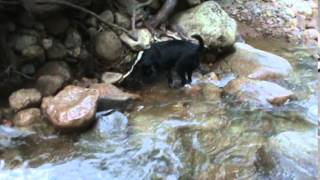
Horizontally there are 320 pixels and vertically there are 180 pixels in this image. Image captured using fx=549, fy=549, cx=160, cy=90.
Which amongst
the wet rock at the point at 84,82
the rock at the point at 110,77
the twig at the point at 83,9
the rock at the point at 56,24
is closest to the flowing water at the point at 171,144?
the rock at the point at 110,77

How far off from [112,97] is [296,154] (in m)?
2.44

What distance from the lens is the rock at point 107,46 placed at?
7.25 metres

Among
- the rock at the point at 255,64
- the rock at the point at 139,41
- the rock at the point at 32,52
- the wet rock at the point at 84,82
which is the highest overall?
the rock at the point at 32,52

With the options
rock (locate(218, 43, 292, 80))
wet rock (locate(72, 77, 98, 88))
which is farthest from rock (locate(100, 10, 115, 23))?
rock (locate(218, 43, 292, 80))

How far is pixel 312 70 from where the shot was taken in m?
7.84

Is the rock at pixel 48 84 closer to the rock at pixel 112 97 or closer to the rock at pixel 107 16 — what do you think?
the rock at pixel 112 97

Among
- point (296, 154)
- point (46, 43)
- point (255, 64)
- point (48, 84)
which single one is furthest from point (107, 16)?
point (296, 154)

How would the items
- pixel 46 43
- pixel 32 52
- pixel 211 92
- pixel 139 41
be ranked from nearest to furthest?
pixel 32 52 → pixel 46 43 → pixel 211 92 → pixel 139 41

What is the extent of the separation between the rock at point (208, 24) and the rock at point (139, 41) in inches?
26.7

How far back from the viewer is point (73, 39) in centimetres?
Answer: 714

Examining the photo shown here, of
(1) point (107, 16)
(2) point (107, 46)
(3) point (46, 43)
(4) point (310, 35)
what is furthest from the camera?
(4) point (310, 35)

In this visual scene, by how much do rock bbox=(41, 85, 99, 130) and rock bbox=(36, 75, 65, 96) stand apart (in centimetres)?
25

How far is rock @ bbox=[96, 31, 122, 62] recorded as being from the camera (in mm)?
7250

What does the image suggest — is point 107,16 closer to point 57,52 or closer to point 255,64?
point 57,52
